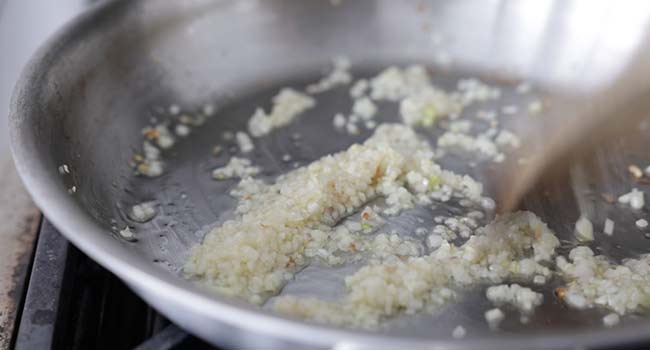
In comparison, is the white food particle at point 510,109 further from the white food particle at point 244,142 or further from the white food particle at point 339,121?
the white food particle at point 244,142

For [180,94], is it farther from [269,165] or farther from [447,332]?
[447,332]

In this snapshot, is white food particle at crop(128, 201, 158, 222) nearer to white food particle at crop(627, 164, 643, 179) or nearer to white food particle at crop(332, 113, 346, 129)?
white food particle at crop(332, 113, 346, 129)

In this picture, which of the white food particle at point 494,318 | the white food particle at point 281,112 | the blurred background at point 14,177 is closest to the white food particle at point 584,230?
the white food particle at point 494,318

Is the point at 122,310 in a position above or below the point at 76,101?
below

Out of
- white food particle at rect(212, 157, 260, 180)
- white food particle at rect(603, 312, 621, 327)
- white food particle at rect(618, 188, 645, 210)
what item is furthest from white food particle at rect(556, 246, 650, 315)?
white food particle at rect(212, 157, 260, 180)

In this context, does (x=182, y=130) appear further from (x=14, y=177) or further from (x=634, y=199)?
(x=634, y=199)

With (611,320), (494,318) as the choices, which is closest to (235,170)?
(494,318)

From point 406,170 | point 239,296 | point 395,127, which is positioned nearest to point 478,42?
point 395,127
